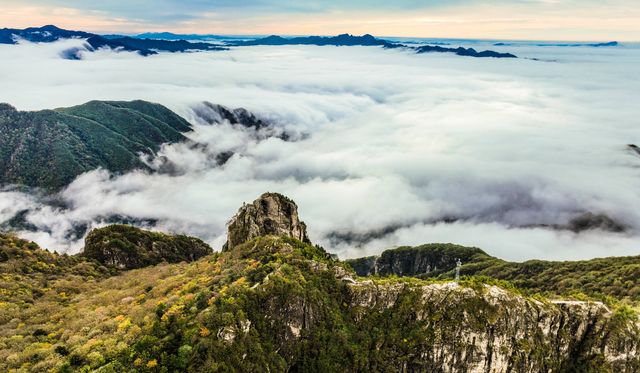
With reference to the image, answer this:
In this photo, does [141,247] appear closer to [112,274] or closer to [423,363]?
[112,274]

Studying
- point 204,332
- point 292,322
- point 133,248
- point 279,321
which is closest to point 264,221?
point 133,248

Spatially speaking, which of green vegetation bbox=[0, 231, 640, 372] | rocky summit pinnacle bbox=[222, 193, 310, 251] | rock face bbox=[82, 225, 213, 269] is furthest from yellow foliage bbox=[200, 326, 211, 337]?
rock face bbox=[82, 225, 213, 269]

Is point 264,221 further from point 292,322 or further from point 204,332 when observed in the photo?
point 204,332

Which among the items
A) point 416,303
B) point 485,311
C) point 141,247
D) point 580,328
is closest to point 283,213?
point 141,247

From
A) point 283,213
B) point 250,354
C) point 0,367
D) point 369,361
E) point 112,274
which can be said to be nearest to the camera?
point 0,367

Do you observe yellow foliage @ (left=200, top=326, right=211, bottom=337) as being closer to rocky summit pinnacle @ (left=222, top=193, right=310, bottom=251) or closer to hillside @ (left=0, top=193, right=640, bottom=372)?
hillside @ (left=0, top=193, right=640, bottom=372)

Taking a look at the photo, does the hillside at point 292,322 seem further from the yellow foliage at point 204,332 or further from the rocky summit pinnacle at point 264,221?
the rocky summit pinnacle at point 264,221
